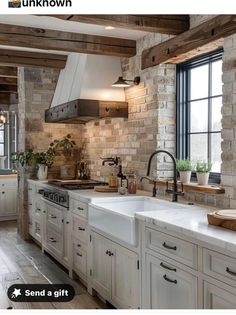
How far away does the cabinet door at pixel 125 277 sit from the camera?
103 inches

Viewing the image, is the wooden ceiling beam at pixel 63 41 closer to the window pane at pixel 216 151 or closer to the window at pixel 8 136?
the window pane at pixel 216 151

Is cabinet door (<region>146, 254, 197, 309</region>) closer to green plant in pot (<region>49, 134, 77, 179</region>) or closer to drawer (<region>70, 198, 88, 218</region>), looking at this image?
drawer (<region>70, 198, 88, 218</region>)

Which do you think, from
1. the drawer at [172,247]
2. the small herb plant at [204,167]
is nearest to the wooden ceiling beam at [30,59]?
the small herb plant at [204,167]

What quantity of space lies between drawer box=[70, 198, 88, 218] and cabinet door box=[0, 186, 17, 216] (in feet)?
10.1

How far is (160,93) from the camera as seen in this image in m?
3.66

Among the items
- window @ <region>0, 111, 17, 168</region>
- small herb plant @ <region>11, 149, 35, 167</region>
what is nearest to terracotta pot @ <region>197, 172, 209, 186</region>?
small herb plant @ <region>11, 149, 35, 167</region>

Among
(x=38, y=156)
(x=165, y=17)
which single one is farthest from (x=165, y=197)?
(x=38, y=156)

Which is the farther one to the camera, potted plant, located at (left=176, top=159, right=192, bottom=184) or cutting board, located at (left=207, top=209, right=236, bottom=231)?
potted plant, located at (left=176, top=159, right=192, bottom=184)

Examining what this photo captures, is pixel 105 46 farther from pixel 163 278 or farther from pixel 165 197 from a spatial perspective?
pixel 163 278

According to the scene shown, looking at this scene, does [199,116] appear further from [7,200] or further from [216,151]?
[7,200]

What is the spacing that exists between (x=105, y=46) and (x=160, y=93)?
2.65 feet

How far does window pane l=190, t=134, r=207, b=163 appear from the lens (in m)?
3.39

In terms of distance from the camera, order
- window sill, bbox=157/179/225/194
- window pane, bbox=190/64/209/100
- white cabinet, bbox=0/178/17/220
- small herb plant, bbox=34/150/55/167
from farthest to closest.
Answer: white cabinet, bbox=0/178/17/220 < small herb plant, bbox=34/150/55/167 < window pane, bbox=190/64/209/100 < window sill, bbox=157/179/225/194

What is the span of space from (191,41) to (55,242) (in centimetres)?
248
